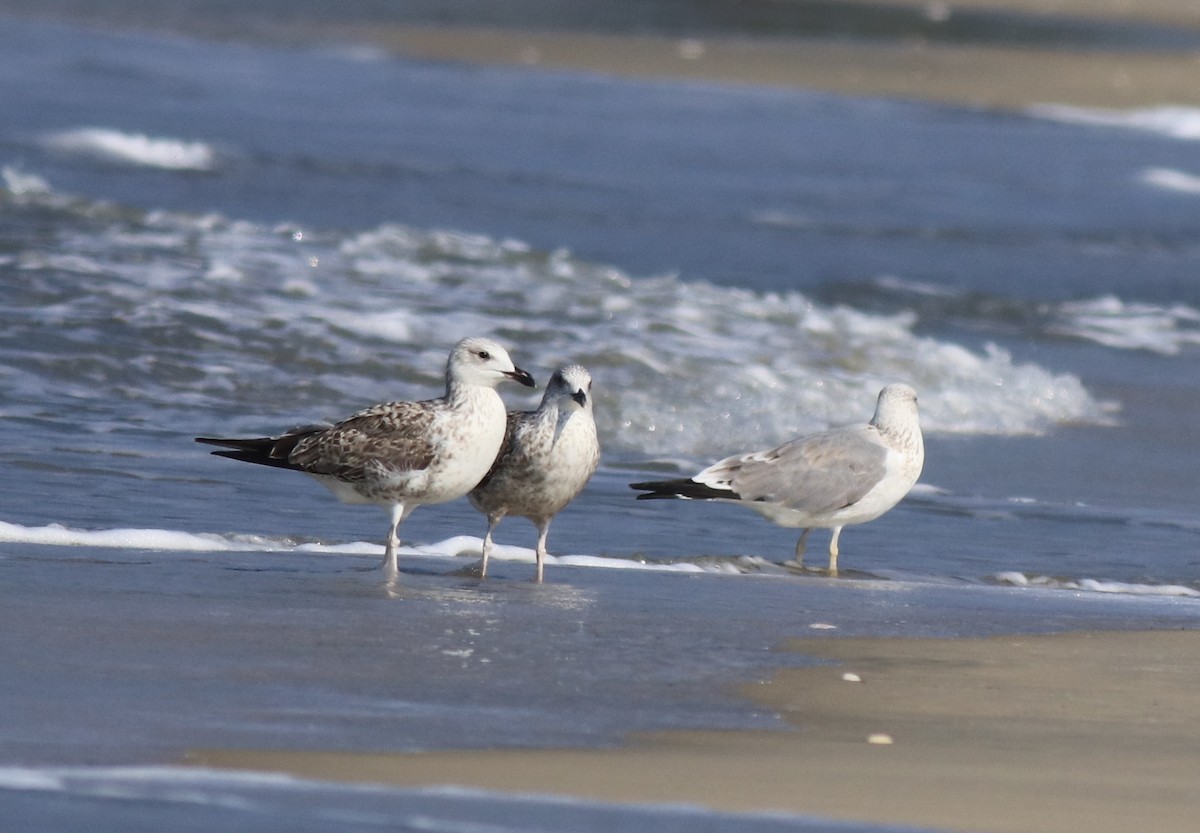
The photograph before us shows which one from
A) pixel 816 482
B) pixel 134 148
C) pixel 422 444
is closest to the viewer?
pixel 422 444

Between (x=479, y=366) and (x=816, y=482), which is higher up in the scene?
(x=479, y=366)

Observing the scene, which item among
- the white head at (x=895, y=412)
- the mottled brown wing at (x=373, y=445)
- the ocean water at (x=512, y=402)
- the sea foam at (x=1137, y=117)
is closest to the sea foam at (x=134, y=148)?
Answer: the ocean water at (x=512, y=402)

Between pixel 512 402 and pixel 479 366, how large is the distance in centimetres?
352

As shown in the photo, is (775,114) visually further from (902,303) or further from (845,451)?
(845,451)

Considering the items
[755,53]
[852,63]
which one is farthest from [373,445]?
[755,53]

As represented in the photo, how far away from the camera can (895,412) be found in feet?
25.4

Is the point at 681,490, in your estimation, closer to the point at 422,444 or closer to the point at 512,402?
the point at 422,444

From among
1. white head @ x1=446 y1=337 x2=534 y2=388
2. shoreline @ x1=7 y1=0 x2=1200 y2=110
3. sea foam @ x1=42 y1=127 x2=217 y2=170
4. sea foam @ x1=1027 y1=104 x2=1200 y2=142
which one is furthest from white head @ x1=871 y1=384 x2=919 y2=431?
shoreline @ x1=7 y1=0 x2=1200 y2=110

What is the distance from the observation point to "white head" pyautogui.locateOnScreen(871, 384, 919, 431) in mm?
7723

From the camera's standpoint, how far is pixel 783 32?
134 feet

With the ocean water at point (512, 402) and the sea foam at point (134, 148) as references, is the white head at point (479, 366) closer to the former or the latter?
the ocean water at point (512, 402)

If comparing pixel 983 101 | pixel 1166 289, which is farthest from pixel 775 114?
pixel 1166 289

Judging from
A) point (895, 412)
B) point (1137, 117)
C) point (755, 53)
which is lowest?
point (895, 412)

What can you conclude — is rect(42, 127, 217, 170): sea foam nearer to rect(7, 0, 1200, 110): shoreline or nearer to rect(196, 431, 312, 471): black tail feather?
rect(196, 431, 312, 471): black tail feather
